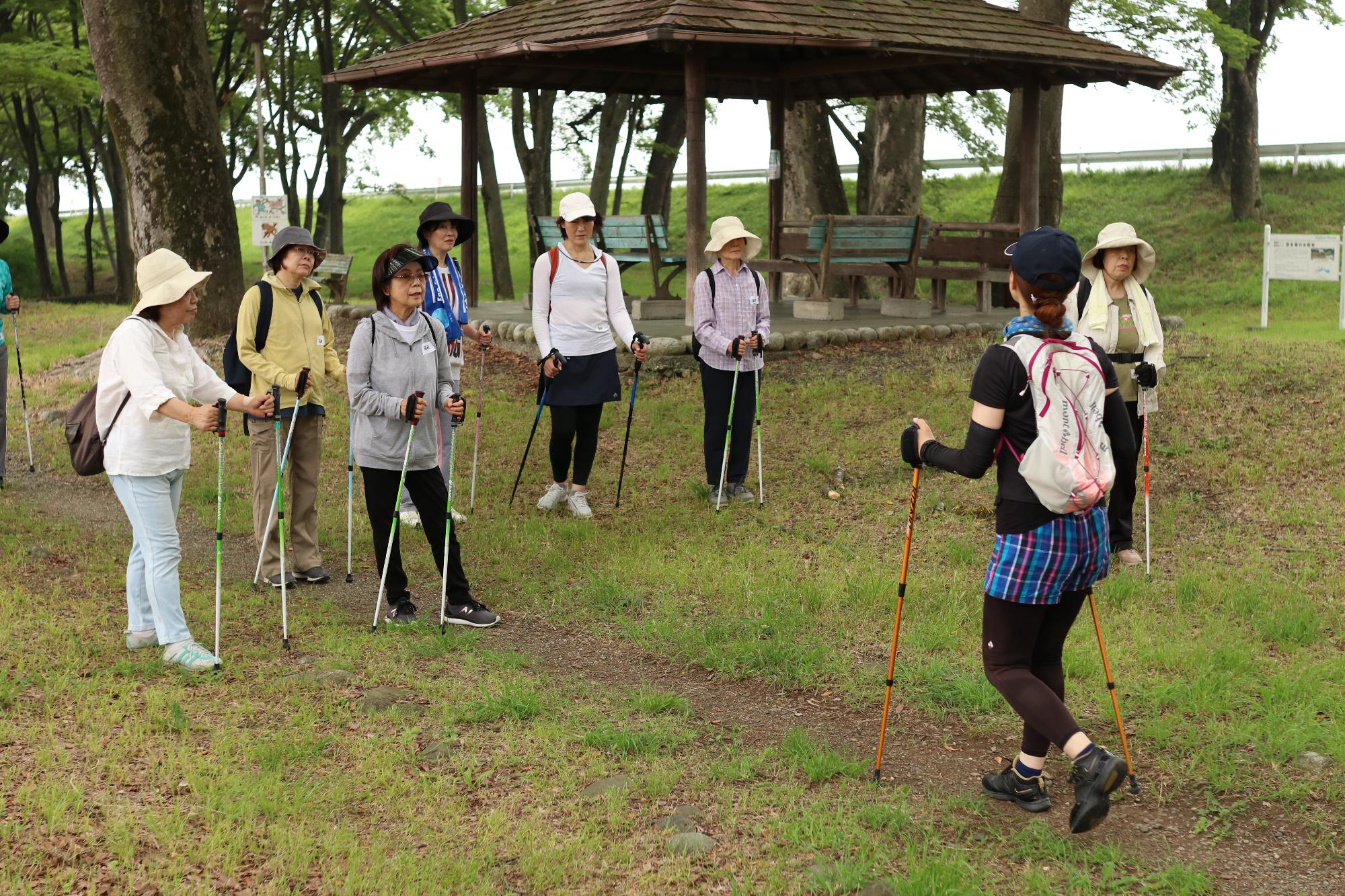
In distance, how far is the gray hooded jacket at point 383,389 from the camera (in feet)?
20.9

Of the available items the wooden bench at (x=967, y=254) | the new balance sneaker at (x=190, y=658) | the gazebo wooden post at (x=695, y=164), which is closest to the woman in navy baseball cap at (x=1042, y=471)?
the new balance sneaker at (x=190, y=658)

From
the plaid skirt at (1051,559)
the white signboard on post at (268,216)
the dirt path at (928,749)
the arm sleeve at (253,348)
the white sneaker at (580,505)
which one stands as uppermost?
the white signboard on post at (268,216)

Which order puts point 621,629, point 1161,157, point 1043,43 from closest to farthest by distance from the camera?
point 621,629, point 1043,43, point 1161,157

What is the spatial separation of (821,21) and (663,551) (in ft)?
23.5

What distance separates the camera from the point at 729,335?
28.5 ft

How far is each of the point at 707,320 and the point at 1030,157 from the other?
7618mm

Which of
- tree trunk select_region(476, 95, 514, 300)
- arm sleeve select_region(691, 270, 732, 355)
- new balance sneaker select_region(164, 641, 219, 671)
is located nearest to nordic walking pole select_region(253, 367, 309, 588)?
new balance sneaker select_region(164, 641, 219, 671)

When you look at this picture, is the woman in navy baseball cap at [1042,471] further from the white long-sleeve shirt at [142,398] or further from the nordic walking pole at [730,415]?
the nordic walking pole at [730,415]

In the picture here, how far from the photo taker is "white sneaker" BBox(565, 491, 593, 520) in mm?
8688

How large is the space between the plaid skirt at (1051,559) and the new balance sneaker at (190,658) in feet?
11.7

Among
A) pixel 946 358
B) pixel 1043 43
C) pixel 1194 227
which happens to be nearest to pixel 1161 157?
pixel 1194 227

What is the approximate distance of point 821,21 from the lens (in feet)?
42.1

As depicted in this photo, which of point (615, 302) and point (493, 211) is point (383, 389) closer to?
point (615, 302)

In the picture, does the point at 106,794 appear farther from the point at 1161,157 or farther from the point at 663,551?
the point at 1161,157
